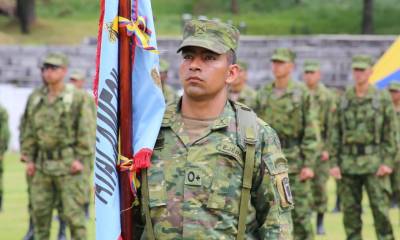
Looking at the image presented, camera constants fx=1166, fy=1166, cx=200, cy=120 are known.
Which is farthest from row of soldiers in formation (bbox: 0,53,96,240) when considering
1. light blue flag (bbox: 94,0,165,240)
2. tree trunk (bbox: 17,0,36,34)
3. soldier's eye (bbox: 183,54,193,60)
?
tree trunk (bbox: 17,0,36,34)

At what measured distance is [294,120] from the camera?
11.9 metres

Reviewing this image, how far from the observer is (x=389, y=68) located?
17.3m

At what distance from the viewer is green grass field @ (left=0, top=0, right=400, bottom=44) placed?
42.8m

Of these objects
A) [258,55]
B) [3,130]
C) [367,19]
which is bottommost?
[3,130]

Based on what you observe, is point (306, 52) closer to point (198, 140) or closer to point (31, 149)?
point (31, 149)

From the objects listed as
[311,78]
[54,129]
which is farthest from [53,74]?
[311,78]

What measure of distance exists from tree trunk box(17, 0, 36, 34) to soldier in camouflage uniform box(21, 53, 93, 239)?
31.9 meters

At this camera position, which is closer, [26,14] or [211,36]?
[211,36]

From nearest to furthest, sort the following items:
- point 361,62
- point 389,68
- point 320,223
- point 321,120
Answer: point 361,62 < point 320,223 < point 321,120 < point 389,68

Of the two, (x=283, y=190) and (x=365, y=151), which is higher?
(x=365, y=151)

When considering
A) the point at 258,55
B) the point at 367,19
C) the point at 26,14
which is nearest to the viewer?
the point at 258,55

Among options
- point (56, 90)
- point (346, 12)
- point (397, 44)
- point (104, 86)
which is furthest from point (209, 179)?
point (346, 12)

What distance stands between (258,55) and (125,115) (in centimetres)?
2664

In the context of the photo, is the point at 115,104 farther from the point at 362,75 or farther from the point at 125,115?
the point at 362,75
